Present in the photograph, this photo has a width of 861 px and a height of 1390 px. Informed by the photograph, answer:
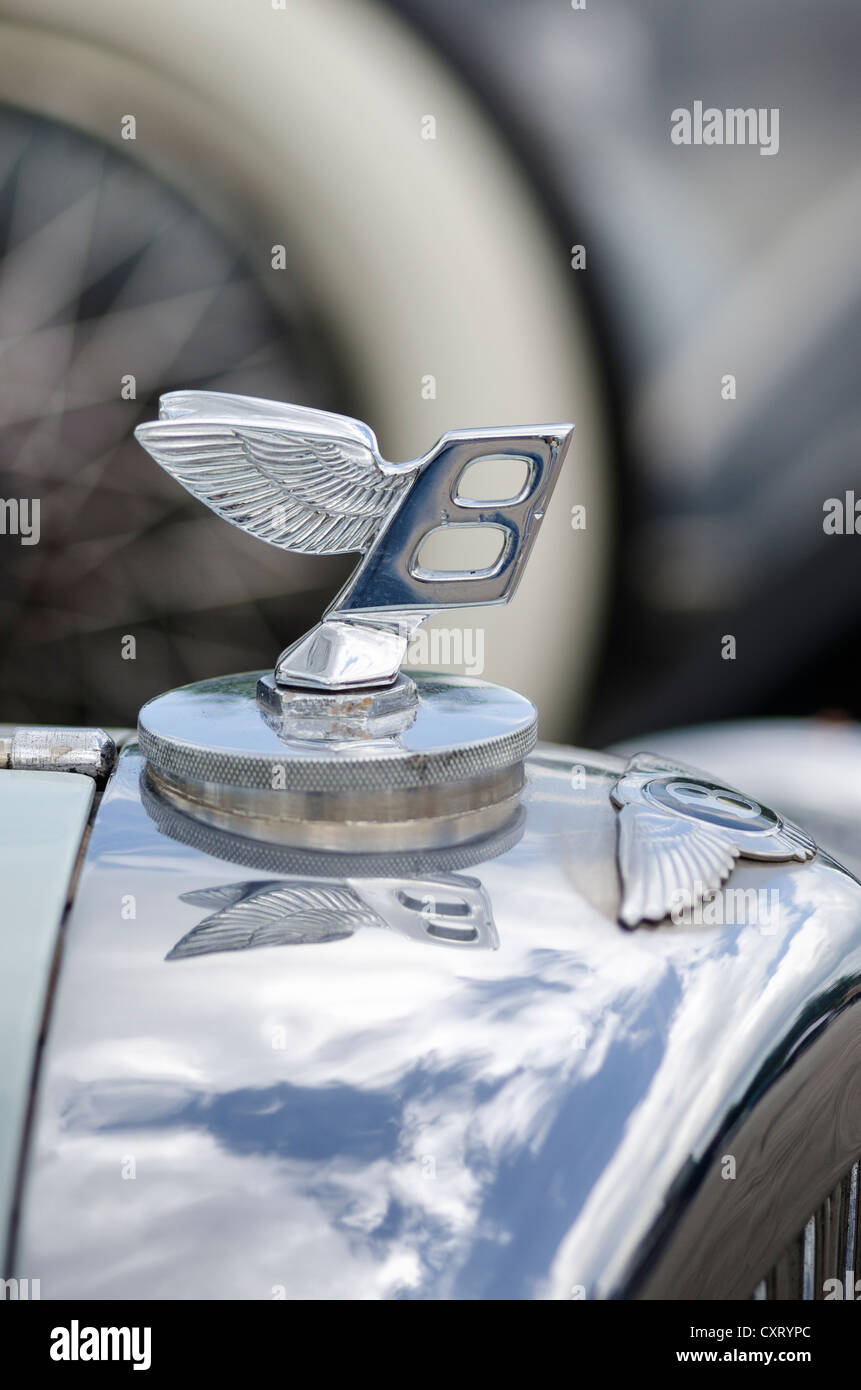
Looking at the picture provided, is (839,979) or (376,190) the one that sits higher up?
(376,190)

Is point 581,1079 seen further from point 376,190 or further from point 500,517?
point 376,190

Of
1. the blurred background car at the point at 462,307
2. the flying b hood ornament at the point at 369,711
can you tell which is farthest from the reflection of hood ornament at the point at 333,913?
the blurred background car at the point at 462,307

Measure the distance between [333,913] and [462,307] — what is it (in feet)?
6.15

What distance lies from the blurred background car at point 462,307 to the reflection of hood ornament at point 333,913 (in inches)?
65.6

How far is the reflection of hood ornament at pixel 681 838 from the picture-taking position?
1068mm

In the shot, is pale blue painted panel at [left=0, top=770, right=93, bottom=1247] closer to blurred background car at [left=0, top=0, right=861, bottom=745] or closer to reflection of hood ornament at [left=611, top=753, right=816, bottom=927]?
reflection of hood ornament at [left=611, top=753, right=816, bottom=927]

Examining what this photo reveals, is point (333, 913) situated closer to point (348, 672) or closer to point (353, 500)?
point (348, 672)

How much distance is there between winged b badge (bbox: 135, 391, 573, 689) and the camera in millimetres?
1149

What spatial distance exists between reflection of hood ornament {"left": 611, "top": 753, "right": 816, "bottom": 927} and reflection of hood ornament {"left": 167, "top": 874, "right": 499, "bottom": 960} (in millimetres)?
157

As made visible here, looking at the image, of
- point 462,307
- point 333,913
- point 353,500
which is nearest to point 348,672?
point 353,500

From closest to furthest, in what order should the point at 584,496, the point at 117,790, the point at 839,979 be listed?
the point at 839,979
the point at 117,790
the point at 584,496

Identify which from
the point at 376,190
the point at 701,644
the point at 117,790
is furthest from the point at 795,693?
the point at 117,790

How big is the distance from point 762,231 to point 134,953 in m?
2.23

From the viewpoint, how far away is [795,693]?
8.97 ft
